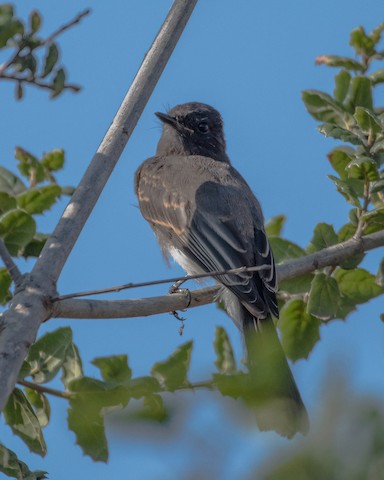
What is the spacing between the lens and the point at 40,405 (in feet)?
11.4

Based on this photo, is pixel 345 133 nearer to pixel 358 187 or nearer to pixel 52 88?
pixel 358 187

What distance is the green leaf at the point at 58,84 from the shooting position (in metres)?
3.65

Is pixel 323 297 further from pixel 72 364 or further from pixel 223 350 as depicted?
pixel 72 364

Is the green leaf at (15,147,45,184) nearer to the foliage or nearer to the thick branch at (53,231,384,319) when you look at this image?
the foliage

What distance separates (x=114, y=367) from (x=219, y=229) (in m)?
2.24

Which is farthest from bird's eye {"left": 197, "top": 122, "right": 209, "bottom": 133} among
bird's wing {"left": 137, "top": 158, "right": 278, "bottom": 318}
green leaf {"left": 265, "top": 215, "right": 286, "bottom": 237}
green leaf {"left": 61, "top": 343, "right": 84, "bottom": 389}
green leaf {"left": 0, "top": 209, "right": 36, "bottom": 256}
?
green leaf {"left": 61, "top": 343, "right": 84, "bottom": 389}

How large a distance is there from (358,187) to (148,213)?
223 cm

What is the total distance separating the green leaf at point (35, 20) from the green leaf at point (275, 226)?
2.37m

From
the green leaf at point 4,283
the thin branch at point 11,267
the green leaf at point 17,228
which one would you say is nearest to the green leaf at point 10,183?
the green leaf at point 17,228

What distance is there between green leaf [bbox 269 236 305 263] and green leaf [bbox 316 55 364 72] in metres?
1.20

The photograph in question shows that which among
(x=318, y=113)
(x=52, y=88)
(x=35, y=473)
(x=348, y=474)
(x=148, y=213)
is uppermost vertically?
(x=318, y=113)

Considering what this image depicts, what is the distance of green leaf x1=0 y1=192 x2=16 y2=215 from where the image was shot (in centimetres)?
391

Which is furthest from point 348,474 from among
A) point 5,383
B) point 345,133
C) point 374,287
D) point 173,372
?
point 374,287

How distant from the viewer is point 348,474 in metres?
0.79
